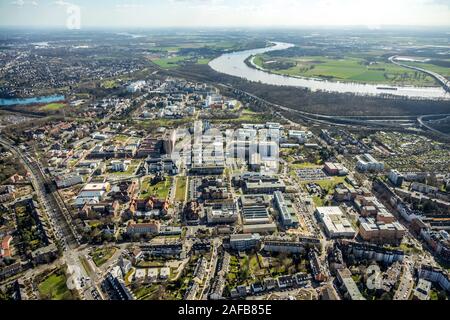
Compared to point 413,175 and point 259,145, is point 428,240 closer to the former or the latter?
point 413,175

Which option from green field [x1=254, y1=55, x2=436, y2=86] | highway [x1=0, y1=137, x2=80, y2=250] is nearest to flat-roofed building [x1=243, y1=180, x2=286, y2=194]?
highway [x1=0, y1=137, x2=80, y2=250]

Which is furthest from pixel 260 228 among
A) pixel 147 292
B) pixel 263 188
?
pixel 147 292

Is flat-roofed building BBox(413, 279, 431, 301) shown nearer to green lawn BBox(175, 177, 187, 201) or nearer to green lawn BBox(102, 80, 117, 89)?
green lawn BBox(175, 177, 187, 201)

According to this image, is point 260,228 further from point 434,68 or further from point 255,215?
point 434,68

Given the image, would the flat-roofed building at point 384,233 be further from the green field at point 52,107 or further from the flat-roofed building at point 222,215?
the green field at point 52,107
